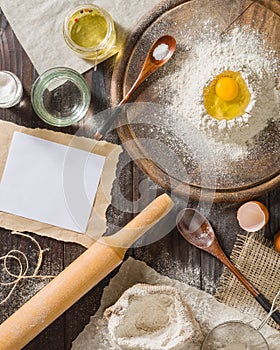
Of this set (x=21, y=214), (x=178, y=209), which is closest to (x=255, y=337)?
(x=178, y=209)

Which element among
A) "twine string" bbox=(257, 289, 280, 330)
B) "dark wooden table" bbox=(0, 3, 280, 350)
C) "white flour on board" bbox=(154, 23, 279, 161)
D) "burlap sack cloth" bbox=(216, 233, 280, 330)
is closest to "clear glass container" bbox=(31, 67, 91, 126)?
"dark wooden table" bbox=(0, 3, 280, 350)

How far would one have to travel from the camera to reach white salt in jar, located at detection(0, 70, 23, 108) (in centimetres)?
134

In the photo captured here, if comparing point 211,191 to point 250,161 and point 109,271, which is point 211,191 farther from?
point 109,271

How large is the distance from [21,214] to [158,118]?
33 cm

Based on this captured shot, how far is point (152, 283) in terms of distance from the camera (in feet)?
4.40

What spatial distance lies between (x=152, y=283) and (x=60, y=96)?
42 cm

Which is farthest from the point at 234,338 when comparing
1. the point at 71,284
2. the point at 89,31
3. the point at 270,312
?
the point at 89,31

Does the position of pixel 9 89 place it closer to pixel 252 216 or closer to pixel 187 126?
pixel 187 126

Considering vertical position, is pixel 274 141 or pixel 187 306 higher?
pixel 274 141

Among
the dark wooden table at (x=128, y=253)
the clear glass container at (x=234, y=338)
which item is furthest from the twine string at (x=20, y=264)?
the clear glass container at (x=234, y=338)

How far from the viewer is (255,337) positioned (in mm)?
1264

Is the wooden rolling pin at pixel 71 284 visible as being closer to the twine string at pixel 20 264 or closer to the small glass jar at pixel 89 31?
the twine string at pixel 20 264

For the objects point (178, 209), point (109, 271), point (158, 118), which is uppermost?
point (158, 118)

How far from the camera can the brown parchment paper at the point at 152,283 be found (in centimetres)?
133
